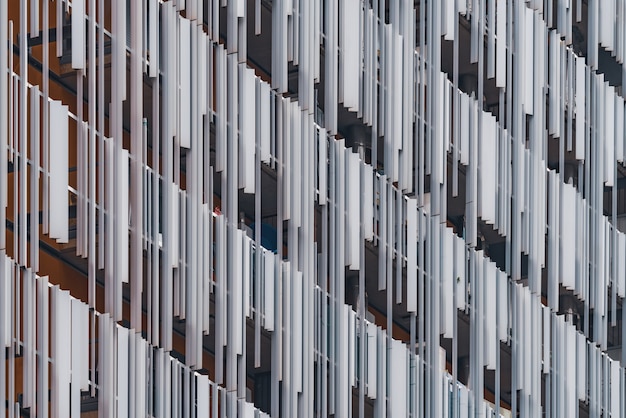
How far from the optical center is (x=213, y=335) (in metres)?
50.8

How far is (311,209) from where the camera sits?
53.1 m

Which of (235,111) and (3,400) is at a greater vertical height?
(235,111)

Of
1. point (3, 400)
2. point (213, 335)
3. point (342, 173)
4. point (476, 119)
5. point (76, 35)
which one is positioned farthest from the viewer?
point (476, 119)

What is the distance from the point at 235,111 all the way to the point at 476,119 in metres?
10.9

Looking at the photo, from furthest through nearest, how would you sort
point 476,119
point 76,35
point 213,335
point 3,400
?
1. point 476,119
2. point 213,335
3. point 76,35
4. point 3,400

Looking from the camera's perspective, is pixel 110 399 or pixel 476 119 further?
pixel 476 119

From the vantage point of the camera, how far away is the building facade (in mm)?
45906

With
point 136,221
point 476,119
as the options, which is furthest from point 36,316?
point 476,119

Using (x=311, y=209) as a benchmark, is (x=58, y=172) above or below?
below

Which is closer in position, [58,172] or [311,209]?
[58,172]

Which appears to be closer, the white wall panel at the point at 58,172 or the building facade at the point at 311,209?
the white wall panel at the point at 58,172

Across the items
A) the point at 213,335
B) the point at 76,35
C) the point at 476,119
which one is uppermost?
the point at 476,119

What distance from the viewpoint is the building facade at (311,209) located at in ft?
151

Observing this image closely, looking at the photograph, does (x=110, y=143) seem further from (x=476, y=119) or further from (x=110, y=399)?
(x=476, y=119)
